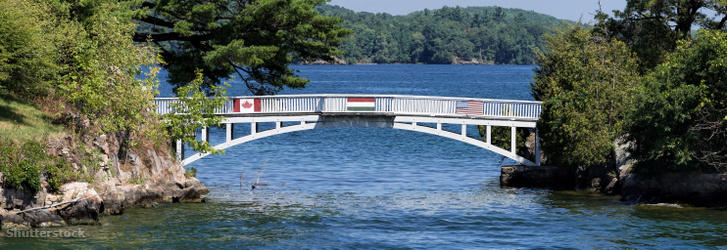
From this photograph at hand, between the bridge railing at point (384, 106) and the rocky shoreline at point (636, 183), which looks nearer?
the rocky shoreline at point (636, 183)

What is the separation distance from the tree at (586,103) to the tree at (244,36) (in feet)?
42.1

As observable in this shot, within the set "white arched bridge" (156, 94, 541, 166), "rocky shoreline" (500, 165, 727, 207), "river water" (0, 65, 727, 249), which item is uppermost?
"white arched bridge" (156, 94, 541, 166)

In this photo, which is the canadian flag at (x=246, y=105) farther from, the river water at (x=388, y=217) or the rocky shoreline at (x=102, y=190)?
the rocky shoreline at (x=102, y=190)

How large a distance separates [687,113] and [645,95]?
79.5 inches

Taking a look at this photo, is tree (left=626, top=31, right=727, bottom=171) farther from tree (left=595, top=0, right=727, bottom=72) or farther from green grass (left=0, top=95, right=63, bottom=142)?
green grass (left=0, top=95, right=63, bottom=142)

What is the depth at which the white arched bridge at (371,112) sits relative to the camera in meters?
44.0

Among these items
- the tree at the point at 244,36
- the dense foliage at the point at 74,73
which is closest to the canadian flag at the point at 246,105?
the tree at the point at 244,36

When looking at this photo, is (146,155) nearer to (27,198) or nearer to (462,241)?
(27,198)

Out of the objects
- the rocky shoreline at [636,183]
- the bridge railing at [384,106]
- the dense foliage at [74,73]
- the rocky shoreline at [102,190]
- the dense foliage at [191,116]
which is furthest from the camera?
the bridge railing at [384,106]

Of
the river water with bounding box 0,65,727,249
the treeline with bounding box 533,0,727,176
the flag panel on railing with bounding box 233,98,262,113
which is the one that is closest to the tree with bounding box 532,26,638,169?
the treeline with bounding box 533,0,727,176

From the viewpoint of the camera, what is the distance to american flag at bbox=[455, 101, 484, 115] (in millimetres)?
45562

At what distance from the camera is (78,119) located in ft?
118

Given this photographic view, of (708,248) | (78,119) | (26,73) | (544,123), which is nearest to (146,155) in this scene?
(78,119)

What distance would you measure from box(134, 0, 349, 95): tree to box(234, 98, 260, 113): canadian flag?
2.52 m
